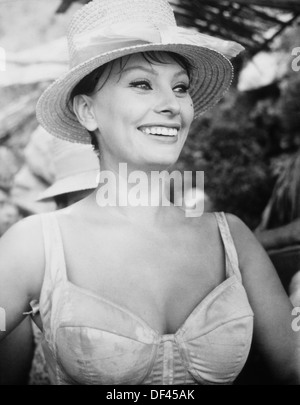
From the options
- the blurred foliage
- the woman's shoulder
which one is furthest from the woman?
the blurred foliage

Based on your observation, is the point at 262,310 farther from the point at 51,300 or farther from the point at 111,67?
the point at 111,67

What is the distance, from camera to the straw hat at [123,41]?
1537 mm

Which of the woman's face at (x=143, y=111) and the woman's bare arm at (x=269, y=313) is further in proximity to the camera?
the woman's bare arm at (x=269, y=313)

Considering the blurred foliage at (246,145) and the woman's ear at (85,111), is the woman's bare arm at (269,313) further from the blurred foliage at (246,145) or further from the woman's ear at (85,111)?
the blurred foliage at (246,145)

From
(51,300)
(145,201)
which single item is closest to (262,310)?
(145,201)

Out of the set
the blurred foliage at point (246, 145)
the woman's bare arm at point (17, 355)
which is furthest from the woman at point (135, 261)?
the blurred foliage at point (246, 145)

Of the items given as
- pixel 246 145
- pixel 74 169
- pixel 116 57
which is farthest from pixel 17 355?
pixel 246 145

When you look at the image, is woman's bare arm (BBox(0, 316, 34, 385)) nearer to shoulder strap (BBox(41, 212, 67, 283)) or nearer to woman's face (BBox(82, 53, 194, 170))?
shoulder strap (BBox(41, 212, 67, 283))

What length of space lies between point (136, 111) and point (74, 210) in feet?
1.20

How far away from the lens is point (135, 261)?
1676 mm

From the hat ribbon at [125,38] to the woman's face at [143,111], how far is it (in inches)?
2.3

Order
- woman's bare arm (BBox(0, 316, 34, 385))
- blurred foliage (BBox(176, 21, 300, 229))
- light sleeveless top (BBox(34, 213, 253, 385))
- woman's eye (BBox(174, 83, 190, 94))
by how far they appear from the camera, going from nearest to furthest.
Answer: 1. light sleeveless top (BBox(34, 213, 253, 385))
2. woman's eye (BBox(174, 83, 190, 94))
3. woman's bare arm (BBox(0, 316, 34, 385))
4. blurred foliage (BBox(176, 21, 300, 229))

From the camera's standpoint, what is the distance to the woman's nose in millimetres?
1556

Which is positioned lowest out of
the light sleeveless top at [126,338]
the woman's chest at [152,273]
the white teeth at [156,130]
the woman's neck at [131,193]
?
the light sleeveless top at [126,338]
